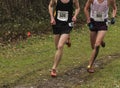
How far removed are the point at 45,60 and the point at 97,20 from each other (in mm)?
2901

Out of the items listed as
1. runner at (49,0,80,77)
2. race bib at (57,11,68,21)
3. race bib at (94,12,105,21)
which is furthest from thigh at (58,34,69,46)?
race bib at (94,12,105,21)

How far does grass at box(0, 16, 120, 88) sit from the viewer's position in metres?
9.09

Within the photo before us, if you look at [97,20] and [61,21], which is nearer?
[61,21]

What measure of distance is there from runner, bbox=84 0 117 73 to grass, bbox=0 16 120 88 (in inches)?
23.1

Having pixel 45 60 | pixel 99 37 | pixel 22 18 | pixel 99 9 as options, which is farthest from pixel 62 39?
pixel 22 18

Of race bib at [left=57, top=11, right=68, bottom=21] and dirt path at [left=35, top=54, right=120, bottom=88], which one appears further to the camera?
race bib at [left=57, top=11, right=68, bottom=21]

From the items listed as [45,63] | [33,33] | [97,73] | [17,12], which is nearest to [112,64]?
[97,73]

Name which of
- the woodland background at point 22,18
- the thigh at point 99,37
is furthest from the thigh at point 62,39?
the woodland background at point 22,18

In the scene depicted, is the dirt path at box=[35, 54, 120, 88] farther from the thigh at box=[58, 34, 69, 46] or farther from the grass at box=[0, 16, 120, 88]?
the thigh at box=[58, 34, 69, 46]

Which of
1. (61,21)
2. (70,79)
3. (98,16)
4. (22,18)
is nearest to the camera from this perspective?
(70,79)

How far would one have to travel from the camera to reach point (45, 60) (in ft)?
39.6

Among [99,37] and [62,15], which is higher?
[62,15]

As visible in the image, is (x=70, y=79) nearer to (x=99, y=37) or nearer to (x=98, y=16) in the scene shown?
(x=99, y=37)

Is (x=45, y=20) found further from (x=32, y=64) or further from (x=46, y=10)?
(x=32, y=64)
